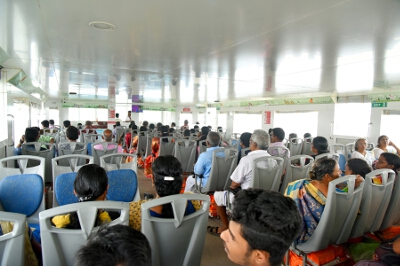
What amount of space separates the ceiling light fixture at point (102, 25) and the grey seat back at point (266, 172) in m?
1.98

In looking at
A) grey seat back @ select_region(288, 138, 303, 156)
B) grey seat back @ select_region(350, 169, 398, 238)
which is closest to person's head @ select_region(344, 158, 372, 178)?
grey seat back @ select_region(350, 169, 398, 238)

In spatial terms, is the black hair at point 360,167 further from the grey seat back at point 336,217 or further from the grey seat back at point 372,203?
the grey seat back at point 336,217

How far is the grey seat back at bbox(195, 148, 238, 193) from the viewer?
303cm

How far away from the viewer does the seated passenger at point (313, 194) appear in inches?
69.4

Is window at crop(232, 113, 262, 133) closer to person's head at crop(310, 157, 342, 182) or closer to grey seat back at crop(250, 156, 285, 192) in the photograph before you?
grey seat back at crop(250, 156, 285, 192)

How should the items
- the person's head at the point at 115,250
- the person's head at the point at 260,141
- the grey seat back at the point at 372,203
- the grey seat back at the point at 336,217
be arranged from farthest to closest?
the person's head at the point at 260,141
the grey seat back at the point at 372,203
the grey seat back at the point at 336,217
the person's head at the point at 115,250

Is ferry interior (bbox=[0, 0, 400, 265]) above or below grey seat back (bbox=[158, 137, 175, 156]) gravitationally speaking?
above

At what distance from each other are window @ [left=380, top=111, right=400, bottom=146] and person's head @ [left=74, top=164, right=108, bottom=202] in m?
8.26

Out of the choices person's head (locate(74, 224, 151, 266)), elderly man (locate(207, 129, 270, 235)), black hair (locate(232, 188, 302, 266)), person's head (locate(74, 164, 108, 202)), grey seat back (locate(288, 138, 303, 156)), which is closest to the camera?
person's head (locate(74, 224, 151, 266))

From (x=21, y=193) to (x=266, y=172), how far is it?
221 centimetres

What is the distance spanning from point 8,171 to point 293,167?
299 cm

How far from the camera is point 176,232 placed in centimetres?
124

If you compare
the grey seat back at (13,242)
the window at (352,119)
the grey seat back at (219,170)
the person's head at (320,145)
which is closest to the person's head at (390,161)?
the person's head at (320,145)

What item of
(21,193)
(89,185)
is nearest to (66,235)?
(89,185)
